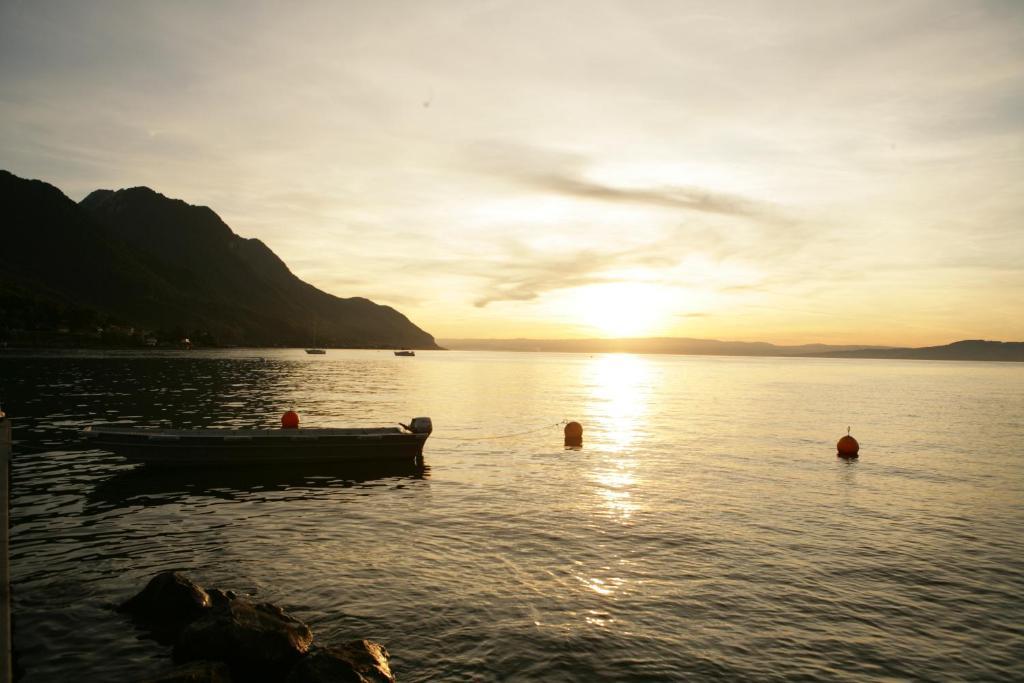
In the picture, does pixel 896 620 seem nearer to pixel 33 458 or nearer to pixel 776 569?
pixel 776 569

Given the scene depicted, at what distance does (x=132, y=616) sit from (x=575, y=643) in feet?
34.8

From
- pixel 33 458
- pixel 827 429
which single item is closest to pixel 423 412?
pixel 33 458

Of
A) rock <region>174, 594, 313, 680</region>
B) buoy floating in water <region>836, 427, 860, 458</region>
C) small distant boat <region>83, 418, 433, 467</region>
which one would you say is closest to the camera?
rock <region>174, 594, 313, 680</region>

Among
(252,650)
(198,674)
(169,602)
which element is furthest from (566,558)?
(198,674)

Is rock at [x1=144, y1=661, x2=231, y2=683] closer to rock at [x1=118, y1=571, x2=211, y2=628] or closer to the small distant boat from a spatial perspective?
rock at [x1=118, y1=571, x2=211, y2=628]

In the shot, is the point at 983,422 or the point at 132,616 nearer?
the point at 132,616

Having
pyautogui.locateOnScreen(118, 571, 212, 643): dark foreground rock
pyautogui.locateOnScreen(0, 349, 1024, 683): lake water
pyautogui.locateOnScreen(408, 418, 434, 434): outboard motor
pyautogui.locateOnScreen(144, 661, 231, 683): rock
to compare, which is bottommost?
pyautogui.locateOnScreen(0, 349, 1024, 683): lake water

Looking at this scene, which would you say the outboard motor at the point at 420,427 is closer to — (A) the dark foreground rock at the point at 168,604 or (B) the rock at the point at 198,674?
(A) the dark foreground rock at the point at 168,604

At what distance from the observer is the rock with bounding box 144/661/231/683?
423 inches

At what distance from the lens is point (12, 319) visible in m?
193

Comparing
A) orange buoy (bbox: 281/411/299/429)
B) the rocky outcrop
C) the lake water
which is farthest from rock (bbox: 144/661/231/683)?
orange buoy (bbox: 281/411/299/429)

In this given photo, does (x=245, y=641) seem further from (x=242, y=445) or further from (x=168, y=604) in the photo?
(x=242, y=445)

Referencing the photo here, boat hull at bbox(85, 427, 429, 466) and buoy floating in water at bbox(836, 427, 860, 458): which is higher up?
boat hull at bbox(85, 427, 429, 466)

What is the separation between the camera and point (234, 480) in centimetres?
3097
